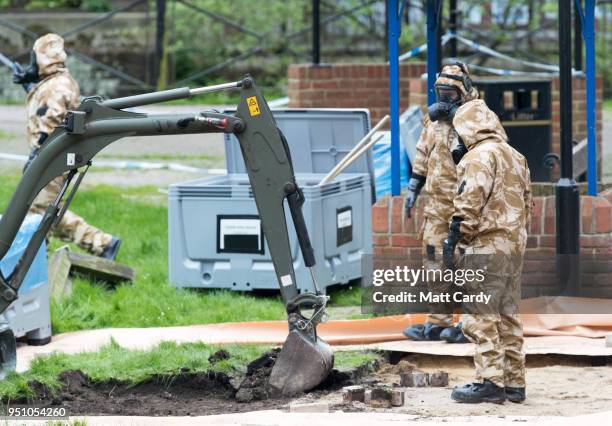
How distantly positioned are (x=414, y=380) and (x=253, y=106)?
1937 millimetres

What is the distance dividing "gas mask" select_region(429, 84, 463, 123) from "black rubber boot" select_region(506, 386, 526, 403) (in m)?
2.08

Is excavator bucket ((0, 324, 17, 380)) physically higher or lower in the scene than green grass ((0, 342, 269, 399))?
higher

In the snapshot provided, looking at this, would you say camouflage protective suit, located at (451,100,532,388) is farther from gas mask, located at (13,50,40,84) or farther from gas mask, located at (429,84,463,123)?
gas mask, located at (13,50,40,84)

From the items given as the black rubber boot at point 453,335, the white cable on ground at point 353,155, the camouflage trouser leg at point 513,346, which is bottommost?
the black rubber boot at point 453,335

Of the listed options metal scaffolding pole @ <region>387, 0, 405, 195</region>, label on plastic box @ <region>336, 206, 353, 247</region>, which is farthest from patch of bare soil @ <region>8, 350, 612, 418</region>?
label on plastic box @ <region>336, 206, 353, 247</region>

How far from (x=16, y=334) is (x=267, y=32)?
16.4m

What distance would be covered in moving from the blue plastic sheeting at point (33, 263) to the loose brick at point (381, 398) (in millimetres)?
2801

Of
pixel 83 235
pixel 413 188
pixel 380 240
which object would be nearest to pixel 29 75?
pixel 83 235

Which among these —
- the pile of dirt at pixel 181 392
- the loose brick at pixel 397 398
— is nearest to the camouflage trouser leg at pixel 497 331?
the loose brick at pixel 397 398

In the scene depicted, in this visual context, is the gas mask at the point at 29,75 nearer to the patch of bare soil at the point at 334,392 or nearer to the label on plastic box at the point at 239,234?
the label on plastic box at the point at 239,234

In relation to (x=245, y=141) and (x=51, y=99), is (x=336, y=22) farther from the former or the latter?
(x=245, y=141)

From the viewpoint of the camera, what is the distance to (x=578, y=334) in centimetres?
958

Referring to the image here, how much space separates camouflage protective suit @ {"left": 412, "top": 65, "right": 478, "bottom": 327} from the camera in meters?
9.61

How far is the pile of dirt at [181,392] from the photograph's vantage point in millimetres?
8172
